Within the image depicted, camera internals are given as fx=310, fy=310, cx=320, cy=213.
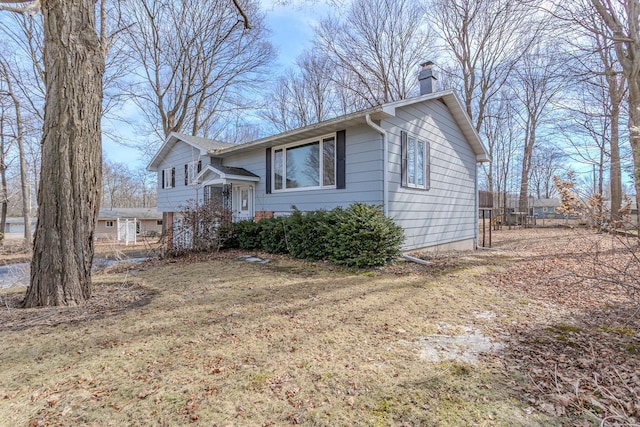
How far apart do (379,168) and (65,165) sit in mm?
5636

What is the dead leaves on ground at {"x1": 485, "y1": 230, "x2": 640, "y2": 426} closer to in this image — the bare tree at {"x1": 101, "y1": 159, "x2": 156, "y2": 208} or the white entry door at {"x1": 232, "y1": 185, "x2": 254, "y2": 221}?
the white entry door at {"x1": 232, "y1": 185, "x2": 254, "y2": 221}

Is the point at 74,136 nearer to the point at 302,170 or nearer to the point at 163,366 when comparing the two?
the point at 163,366

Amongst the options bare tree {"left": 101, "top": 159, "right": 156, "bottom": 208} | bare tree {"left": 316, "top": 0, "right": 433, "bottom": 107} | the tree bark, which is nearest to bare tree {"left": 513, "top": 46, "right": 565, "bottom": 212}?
bare tree {"left": 316, "top": 0, "right": 433, "bottom": 107}

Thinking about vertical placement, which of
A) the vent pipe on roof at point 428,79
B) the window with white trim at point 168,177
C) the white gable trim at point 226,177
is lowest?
the white gable trim at point 226,177

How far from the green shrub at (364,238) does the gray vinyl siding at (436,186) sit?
36.8 inches

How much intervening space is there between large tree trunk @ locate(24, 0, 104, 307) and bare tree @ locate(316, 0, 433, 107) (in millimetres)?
16405

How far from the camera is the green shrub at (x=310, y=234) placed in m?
6.94

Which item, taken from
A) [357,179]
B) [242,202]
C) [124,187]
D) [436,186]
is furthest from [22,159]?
[124,187]

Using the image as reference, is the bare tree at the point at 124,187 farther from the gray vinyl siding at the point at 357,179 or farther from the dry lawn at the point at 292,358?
the dry lawn at the point at 292,358

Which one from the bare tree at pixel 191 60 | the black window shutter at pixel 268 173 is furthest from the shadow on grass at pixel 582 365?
the bare tree at pixel 191 60

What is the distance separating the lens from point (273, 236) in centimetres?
819

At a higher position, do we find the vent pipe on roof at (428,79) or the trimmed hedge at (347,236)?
the vent pipe on roof at (428,79)

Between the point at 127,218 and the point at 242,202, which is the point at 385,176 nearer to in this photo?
the point at 242,202

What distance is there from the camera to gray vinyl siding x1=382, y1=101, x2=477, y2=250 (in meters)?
7.58
